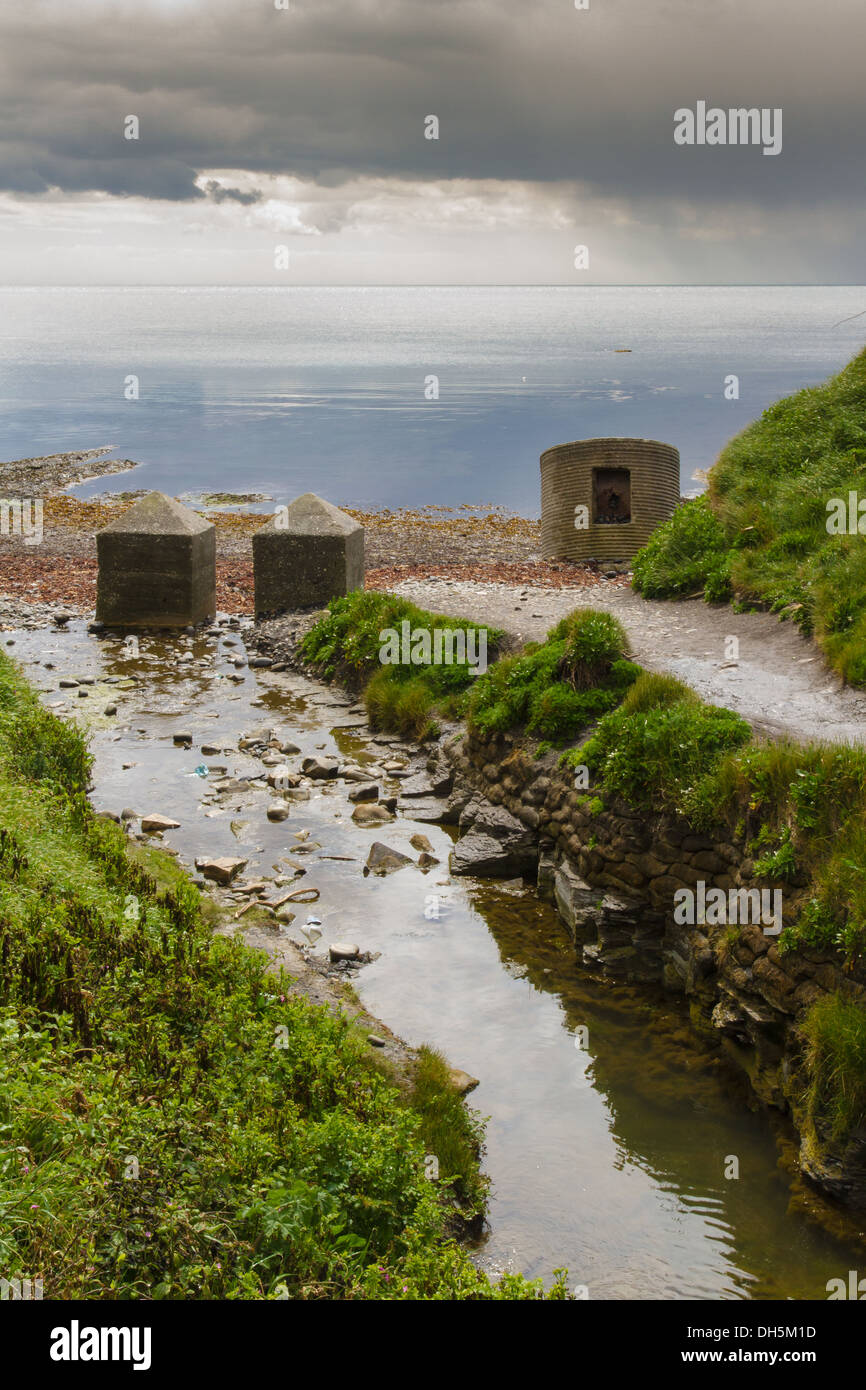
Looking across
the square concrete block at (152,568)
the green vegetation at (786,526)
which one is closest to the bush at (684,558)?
the green vegetation at (786,526)

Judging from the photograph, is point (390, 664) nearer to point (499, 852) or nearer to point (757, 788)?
point (499, 852)

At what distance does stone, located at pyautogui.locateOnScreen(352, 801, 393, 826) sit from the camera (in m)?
14.1

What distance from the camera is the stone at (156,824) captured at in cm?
1333

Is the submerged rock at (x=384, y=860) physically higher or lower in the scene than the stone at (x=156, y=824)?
lower

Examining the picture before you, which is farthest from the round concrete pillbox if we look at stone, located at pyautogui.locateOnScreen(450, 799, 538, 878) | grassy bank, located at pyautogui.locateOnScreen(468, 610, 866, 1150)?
stone, located at pyautogui.locateOnScreen(450, 799, 538, 878)

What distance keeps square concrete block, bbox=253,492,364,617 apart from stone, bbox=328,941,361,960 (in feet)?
40.2

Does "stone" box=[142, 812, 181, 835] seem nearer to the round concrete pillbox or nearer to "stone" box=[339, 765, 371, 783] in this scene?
"stone" box=[339, 765, 371, 783]

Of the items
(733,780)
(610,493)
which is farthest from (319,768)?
(610,493)

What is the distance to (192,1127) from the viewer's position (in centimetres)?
626

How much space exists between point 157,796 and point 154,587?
909cm

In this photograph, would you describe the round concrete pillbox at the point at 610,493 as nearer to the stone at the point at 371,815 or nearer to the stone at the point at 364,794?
the stone at the point at 364,794

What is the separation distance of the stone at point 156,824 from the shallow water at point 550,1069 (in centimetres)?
19

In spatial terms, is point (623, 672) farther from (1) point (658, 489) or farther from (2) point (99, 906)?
(1) point (658, 489)
